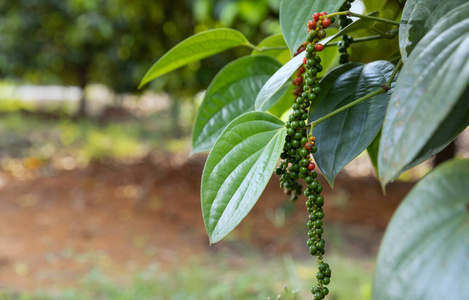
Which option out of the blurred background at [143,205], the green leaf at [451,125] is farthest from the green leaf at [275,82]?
the blurred background at [143,205]

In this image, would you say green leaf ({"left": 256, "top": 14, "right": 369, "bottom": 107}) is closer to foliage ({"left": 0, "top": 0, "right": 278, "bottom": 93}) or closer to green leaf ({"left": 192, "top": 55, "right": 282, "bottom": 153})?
green leaf ({"left": 192, "top": 55, "right": 282, "bottom": 153})

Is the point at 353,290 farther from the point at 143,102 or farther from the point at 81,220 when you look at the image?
the point at 143,102

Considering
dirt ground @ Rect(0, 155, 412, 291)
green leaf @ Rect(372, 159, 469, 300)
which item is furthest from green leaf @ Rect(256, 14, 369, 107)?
dirt ground @ Rect(0, 155, 412, 291)

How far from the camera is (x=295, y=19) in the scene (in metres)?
0.37

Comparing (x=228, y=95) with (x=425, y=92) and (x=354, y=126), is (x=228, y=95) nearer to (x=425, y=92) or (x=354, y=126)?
(x=354, y=126)

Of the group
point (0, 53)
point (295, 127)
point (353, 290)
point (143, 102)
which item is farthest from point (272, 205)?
point (143, 102)

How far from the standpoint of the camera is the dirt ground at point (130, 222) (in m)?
2.05

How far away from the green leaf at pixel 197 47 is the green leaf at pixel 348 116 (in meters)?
0.13

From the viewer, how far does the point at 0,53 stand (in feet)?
15.1

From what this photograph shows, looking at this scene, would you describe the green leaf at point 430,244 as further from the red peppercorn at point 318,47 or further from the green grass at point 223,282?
the green grass at point 223,282

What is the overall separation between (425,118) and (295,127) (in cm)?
12

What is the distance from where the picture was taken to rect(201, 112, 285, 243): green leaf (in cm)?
32

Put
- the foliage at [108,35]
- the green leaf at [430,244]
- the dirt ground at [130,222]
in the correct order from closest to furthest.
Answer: the green leaf at [430,244]
the dirt ground at [130,222]
the foliage at [108,35]

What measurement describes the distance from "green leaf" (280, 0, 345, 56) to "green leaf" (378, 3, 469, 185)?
0.41 feet
